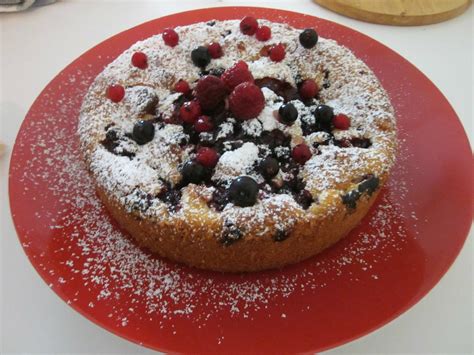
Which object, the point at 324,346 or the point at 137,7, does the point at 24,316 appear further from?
the point at 137,7

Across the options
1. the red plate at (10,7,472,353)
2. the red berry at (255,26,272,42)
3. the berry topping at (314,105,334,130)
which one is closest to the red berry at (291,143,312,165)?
the berry topping at (314,105,334,130)

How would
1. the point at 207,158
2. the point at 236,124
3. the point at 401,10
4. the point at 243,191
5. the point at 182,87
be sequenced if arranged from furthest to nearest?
the point at 401,10 → the point at 182,87 → the point at 236,124 → the point at 207,158 → the point at 243,191

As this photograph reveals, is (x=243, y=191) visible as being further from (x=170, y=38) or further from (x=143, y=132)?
(x=170, y=38)

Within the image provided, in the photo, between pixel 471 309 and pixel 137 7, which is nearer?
pixel 471 309

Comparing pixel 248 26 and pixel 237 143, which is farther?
pixel 248 26

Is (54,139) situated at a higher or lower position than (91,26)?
lower

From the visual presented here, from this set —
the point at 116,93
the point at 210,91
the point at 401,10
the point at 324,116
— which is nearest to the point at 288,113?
the point at 324,116

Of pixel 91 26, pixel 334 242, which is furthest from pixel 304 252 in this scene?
pixel 91 26
